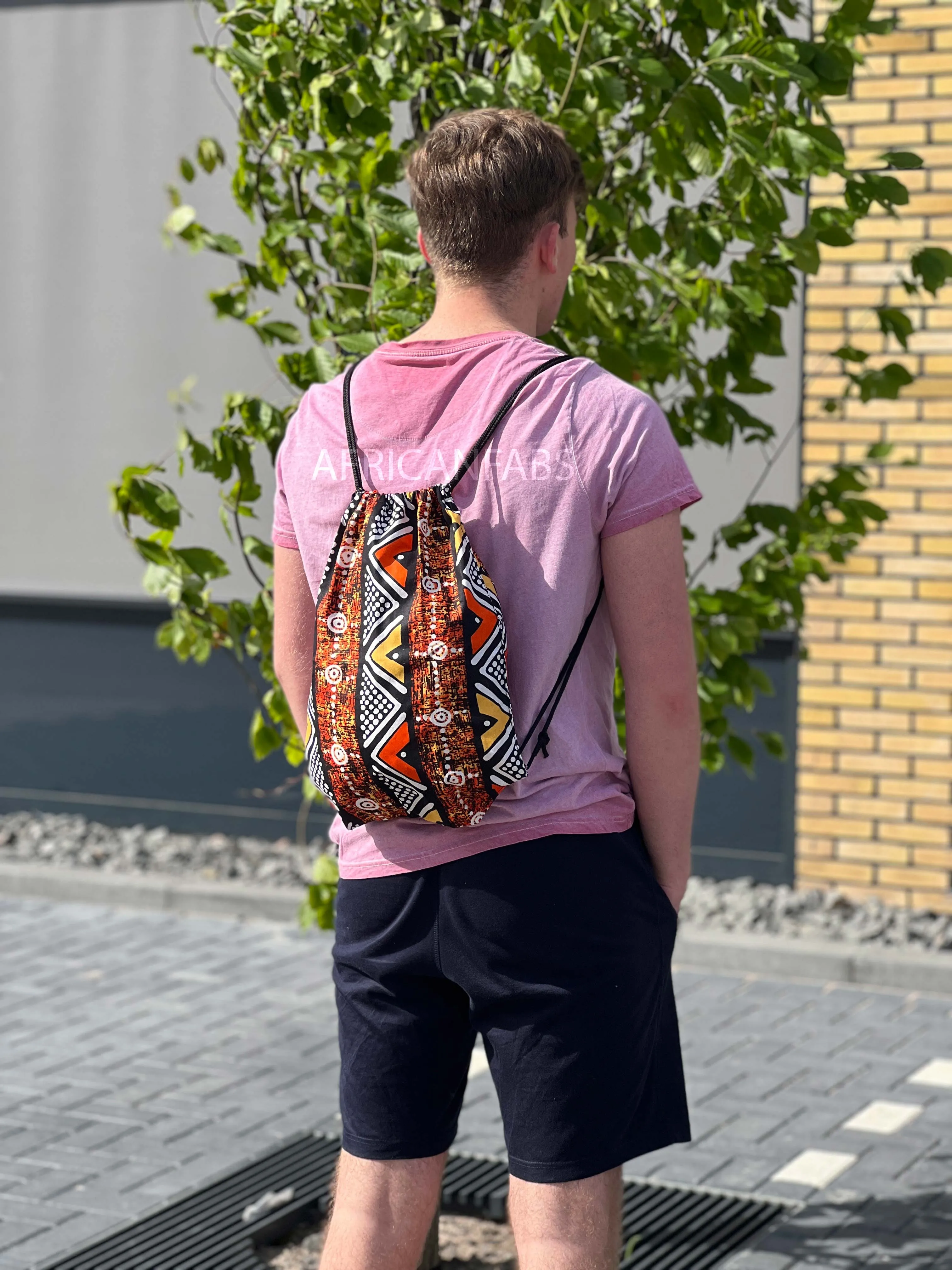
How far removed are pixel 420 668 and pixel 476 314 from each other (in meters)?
0.51

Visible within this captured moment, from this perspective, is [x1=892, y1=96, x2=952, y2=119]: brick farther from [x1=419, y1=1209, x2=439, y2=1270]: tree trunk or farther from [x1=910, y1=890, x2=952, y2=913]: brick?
[x1=419, y1=1209, x2=439, y2=1270]: tree trunk

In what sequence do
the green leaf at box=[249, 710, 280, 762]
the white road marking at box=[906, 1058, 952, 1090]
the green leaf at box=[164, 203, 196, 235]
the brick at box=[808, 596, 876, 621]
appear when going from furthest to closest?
the brick at box=[808, 596, 876, 621]
the white road marking at box=[906, 1058, 952, 1090]
the green leaf at box=[164, 203, 196, 235]
the green leaf at box=[249, 710, 280, 762]

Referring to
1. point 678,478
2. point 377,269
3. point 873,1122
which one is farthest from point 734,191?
point 873,1122

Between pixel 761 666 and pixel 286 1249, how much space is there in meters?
3.55

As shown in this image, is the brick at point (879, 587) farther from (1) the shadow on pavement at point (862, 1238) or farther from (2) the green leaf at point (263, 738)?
(2) the green leaf at point (263, 738)

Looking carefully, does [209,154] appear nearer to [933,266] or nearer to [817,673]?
[933,266]

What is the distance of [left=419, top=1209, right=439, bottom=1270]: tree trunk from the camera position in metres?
3.58

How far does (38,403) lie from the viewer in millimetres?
8133

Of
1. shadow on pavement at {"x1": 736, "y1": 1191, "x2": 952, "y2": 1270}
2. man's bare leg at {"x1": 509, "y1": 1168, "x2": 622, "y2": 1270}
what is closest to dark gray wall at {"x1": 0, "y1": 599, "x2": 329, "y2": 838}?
shadow on pavement at {"x1": 736, "y1": 1191, "x2": 952, "y2": 1270}

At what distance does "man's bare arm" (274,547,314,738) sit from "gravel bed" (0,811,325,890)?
446 centimetres

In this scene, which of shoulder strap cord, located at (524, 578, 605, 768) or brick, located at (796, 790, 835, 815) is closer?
shoulder strap cord, located at (524, 578, 605, 768)

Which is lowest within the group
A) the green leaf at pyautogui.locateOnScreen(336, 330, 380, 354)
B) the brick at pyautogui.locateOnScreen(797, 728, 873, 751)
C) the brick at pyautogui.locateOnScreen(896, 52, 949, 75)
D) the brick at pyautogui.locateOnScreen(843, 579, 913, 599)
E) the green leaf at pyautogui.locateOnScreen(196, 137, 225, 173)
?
the brick at pyautogui.locateOnScreen(797, 728, 873, 751)

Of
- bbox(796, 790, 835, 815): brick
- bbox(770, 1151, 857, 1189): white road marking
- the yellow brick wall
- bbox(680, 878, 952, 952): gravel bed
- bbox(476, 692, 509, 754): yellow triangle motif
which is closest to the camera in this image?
bbox(476, 692, 509, 754): yellow triangle motif

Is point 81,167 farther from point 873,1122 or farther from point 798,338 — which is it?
point 873,1122
